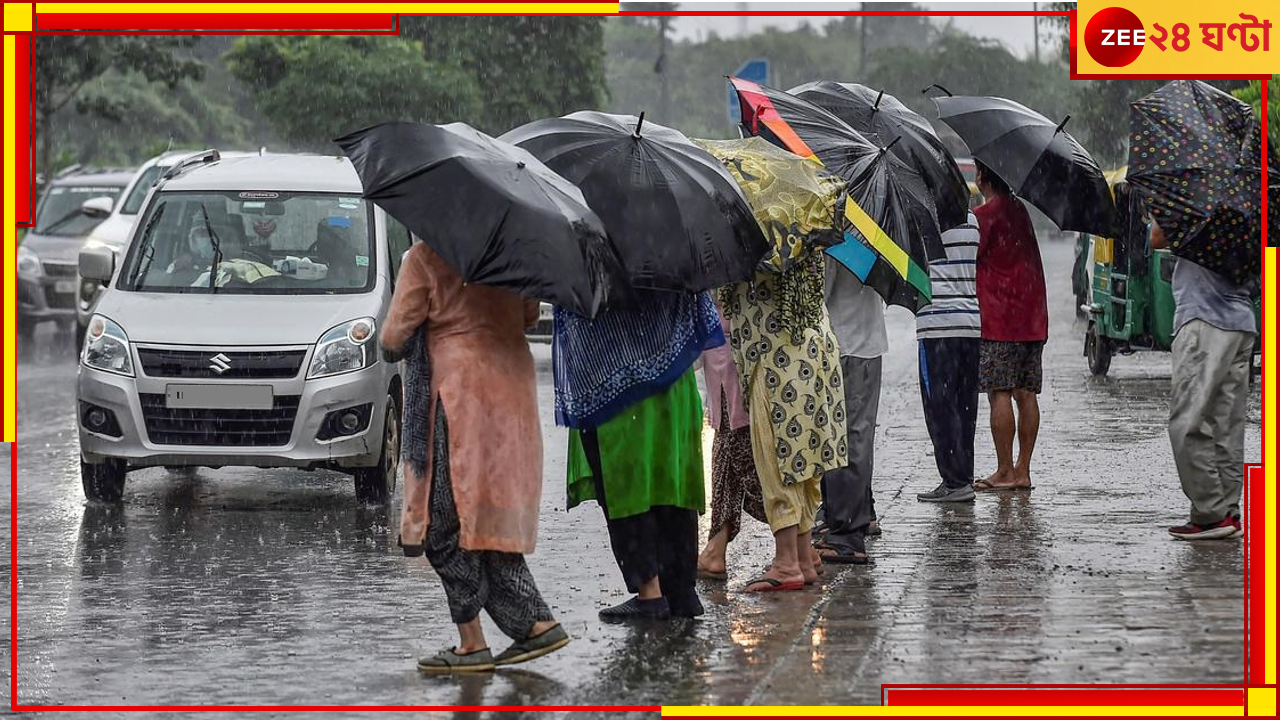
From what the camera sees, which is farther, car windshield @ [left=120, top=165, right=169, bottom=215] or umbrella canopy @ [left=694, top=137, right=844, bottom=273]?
car windshield @ [left=120, top=165, right=169, bottom=215]

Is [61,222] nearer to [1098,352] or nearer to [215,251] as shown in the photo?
[1098,352]

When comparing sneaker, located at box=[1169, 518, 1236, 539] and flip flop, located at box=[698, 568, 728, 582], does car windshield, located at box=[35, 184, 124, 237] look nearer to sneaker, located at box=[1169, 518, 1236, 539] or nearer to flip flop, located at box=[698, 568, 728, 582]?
flip flop, located at box=[698, 568, 728, 582]

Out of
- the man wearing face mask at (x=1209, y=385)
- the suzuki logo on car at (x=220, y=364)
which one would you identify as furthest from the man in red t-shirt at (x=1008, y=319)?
the suzuki logo on car at (x=220, y=364)

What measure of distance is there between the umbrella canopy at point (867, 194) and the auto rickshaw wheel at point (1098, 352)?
30.3 ft

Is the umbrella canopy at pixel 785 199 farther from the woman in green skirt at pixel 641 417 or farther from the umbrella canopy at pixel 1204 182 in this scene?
the umbrella canopy at pixel 1204 182

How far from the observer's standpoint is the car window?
1205 cm

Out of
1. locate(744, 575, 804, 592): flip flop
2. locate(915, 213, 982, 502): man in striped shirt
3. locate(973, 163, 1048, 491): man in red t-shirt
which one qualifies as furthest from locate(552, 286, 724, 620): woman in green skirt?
locate(973, 163, 1048, 491): man in red t-shirt

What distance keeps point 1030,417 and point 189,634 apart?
492cm

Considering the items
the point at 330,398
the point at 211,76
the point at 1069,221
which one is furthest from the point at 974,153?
the point at 211,76

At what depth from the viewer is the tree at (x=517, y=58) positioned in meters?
43.1

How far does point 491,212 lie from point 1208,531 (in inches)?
163

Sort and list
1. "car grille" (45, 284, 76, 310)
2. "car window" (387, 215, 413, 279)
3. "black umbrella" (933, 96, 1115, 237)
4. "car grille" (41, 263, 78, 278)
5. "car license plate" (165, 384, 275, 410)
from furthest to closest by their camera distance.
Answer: "car grille" (45, 284, 76, 310), "car grille" (41, 263, 78, 278), "car window" (387, 215, 413, 279), "car license plate" (165, 384, 275, 410), "black umbrella" (933, 96, 1115, 237)

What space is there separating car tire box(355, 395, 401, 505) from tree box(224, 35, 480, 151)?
1056 inches

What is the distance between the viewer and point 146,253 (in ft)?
39.1
